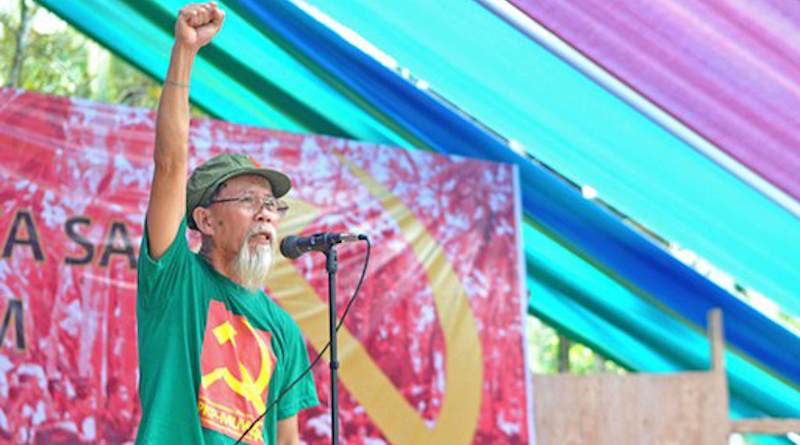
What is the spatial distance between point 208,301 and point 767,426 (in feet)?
11.1

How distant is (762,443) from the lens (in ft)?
17.7

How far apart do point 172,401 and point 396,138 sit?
2.99 metres

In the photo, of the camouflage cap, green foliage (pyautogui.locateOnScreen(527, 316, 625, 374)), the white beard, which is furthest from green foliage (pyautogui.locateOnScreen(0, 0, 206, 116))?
the white beard

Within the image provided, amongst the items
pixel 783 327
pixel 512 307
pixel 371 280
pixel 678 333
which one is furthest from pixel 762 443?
pixel 371 280

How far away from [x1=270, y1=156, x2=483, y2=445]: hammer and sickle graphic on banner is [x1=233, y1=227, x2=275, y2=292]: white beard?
215 cm

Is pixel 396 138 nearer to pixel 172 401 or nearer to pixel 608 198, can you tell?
pixel 608 198

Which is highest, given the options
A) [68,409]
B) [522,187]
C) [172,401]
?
[522,187]

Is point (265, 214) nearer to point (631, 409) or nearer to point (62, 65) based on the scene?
point (631, 409)

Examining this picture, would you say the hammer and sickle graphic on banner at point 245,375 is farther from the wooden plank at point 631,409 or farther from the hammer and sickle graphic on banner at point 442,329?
the wooden plank at point 631,409

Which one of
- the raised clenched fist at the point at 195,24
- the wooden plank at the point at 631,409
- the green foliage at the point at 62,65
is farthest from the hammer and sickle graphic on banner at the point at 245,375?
the green foliage at the point at 62,65

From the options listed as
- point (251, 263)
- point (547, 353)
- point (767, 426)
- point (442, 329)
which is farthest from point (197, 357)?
point (547, 353)

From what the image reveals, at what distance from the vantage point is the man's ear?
2318 mm

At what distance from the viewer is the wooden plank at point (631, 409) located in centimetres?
472

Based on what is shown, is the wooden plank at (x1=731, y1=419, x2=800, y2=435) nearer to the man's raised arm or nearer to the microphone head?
the microphone head
